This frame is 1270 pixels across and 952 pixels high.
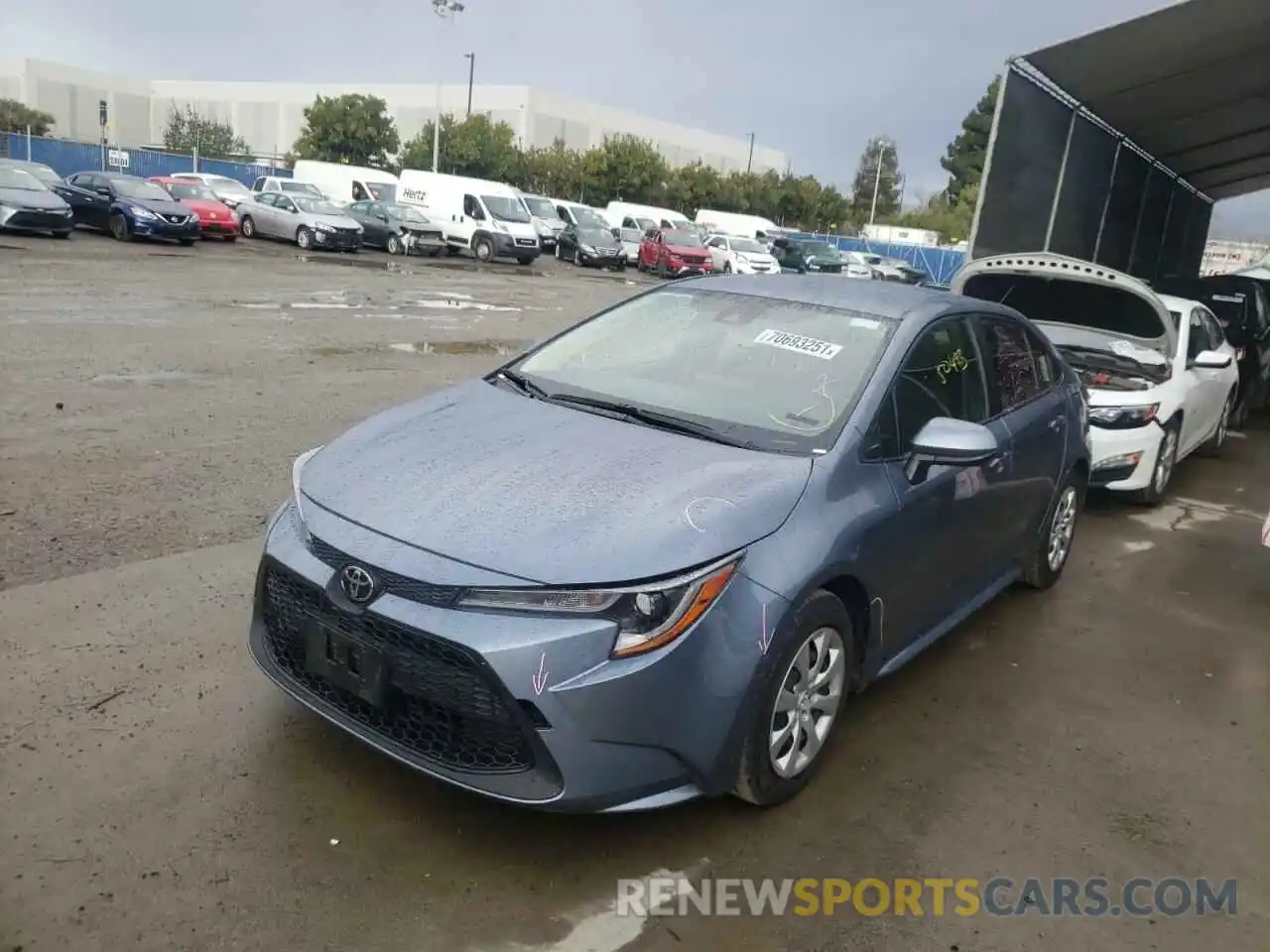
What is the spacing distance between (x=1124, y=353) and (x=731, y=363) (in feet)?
17.3

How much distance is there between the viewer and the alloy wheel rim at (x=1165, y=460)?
24.9ft

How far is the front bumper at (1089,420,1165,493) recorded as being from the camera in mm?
7250

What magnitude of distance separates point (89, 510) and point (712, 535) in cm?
403

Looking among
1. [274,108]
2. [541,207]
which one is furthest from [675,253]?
[274,108]

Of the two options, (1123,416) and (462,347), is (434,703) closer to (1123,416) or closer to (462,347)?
(1123,416)

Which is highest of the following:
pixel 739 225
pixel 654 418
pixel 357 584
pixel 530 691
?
pixel 739 225

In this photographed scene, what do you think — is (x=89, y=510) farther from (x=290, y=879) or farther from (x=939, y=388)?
(x=939, y=388)

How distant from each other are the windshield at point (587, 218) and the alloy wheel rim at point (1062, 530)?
97.2 feet

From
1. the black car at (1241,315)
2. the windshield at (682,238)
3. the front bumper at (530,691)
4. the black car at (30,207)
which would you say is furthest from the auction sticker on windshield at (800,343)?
the windshield at (682,238)

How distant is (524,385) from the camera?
406 centimetres

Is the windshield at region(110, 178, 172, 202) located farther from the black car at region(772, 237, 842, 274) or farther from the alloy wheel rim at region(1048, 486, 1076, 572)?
the alloy wheel rim at region(1048, 486, 1076, 572)

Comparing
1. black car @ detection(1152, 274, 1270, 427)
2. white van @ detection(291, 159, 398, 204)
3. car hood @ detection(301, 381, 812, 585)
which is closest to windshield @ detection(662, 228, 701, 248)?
white van @ detection(291, 159, 398, 204)

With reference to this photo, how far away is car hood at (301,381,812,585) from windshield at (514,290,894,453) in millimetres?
253

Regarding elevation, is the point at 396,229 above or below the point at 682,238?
below
